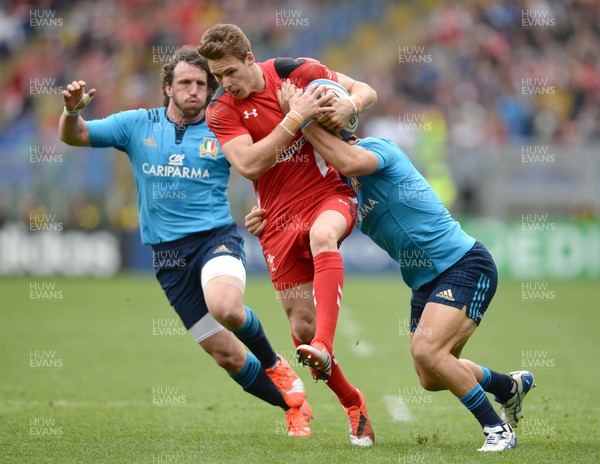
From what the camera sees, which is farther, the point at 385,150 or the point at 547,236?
the point at 547,236

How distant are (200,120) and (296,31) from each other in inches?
718

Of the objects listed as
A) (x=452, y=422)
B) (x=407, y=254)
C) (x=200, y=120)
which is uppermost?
(x=200, y=120)

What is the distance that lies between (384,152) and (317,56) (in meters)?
19.4

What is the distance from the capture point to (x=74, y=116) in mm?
7078

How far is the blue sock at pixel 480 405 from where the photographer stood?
6035 millimetres

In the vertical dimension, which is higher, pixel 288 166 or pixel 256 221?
pixel 288 166

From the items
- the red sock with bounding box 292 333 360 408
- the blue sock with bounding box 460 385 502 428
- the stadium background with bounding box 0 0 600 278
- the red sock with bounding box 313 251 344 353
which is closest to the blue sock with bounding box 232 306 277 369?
the red sock with bounding box 292 333 360 408

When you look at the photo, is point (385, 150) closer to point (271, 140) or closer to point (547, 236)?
point (271, 140)

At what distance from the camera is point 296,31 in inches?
991

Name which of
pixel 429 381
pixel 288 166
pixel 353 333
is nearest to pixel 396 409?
pixel 429 381

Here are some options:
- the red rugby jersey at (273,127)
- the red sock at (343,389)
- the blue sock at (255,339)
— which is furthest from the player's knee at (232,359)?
the red rugby jersey at (273,127)

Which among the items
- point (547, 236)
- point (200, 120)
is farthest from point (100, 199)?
point (200, 120)

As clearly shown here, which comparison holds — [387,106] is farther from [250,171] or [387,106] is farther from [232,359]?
[250,171]

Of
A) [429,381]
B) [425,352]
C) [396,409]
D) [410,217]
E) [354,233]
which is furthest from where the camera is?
[354,233]
